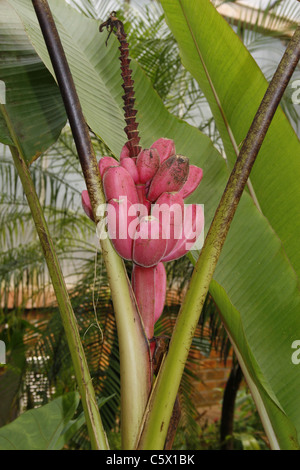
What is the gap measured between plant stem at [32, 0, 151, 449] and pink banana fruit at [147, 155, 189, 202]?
0.11 feet

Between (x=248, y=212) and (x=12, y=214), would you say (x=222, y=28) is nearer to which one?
(x=248, y=212)

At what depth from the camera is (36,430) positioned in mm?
279

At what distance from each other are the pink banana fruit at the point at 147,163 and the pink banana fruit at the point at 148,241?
0.04 metres

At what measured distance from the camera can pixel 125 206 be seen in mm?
230

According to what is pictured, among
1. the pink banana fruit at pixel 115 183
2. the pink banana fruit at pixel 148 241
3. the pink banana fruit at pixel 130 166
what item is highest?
the pink banana fruit at pixel 130 166

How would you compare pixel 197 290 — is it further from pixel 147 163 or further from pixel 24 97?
pixel 24 97

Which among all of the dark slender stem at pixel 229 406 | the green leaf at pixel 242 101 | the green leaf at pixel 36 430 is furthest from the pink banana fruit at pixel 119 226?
the dark slender stem at pixel 229 406

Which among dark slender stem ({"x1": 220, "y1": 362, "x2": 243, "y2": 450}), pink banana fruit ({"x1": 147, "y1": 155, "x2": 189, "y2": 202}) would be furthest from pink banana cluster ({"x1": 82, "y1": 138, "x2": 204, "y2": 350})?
dark slender stem ({"x1": 220, "y1": 362, "x2": 243, "y2": 450})

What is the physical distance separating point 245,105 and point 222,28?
7 centimetres

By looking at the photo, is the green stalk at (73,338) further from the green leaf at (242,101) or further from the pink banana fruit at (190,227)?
the green leaf at (242,101)

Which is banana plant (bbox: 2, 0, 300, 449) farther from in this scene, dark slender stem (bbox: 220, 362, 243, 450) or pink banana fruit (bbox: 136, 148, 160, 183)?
dark slender stem (bbox: 220, 362, 243, 450)

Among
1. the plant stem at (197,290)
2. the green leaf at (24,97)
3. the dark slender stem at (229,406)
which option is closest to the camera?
the plant stem at (197,290)

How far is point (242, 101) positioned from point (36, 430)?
32 centimetres

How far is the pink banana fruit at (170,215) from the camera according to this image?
0.23 m
